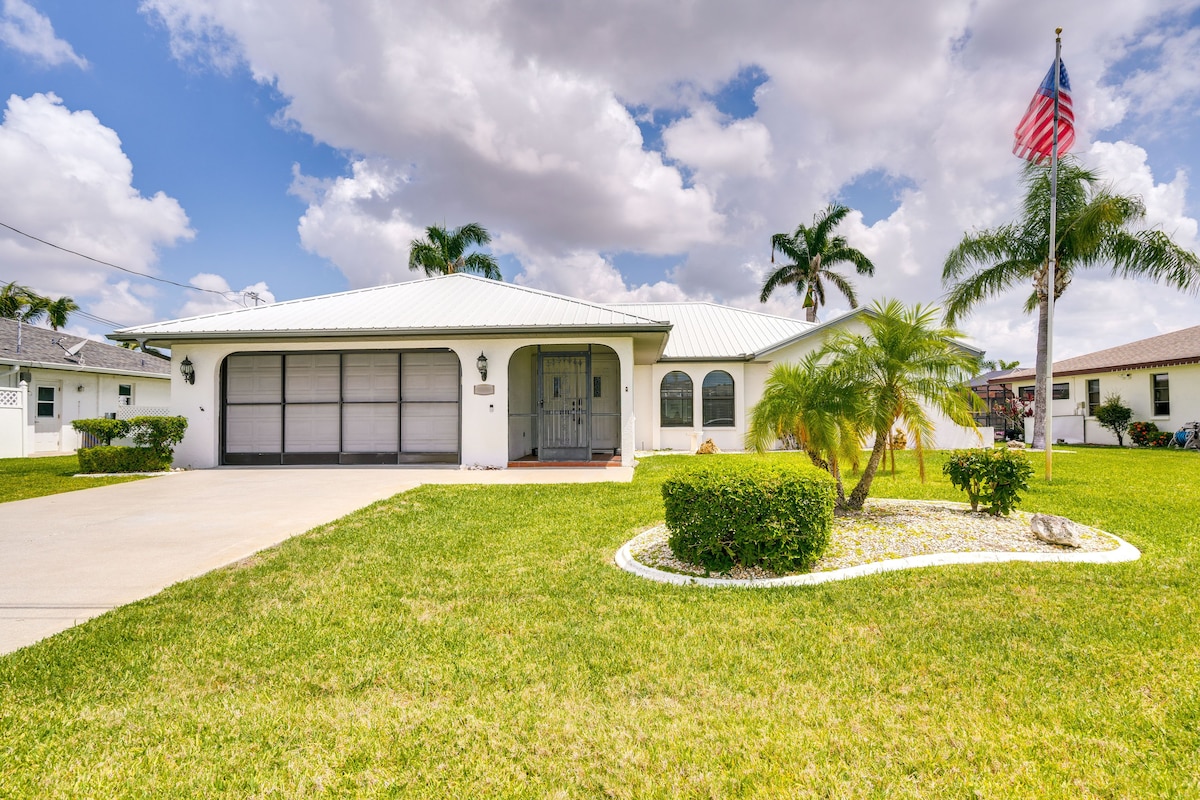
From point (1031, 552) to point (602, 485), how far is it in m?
6.48

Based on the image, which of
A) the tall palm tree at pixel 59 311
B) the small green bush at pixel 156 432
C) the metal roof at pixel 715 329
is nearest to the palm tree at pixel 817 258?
the metal roof at pixel 715 329

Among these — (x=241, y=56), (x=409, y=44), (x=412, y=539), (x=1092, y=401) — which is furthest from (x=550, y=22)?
(x=1092, y=401)

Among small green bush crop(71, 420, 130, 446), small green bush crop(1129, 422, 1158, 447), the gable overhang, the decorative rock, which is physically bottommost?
the decorative rock

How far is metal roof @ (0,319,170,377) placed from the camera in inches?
784

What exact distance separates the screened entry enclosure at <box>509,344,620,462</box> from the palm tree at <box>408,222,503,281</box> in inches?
569

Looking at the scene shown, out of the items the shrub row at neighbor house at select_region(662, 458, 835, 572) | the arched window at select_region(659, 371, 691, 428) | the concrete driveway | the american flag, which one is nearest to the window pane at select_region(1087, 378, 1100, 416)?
the american flag

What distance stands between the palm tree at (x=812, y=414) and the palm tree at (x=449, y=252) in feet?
82.9

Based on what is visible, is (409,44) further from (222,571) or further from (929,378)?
(929,378)

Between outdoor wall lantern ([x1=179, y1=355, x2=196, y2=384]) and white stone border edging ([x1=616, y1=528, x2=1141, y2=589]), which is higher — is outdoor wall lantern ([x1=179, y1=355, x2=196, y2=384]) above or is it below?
above

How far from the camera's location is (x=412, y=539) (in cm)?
654

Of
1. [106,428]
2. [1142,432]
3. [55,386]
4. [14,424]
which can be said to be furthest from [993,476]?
[55,386]

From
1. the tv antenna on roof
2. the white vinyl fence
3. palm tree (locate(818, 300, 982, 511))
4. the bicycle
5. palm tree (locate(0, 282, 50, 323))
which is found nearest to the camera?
palm tree (locate(818, 300, 982, 511))

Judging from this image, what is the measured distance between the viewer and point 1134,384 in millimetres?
21906

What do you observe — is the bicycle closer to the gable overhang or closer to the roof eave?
the gable overhang
